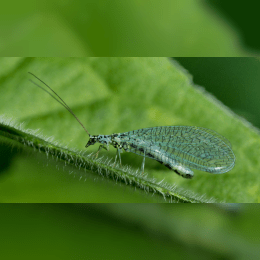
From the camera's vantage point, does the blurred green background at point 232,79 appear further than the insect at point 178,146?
Yes

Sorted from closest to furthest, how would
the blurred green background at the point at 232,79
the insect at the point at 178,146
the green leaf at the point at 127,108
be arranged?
1. the green leaf at the point at 127,108
2. the insect at the point at 178,146
3. the blurred green background at the point at 232,79

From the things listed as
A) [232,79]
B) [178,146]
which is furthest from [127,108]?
[232,79]

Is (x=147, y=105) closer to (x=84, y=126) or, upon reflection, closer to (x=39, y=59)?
(x=84, y=126)

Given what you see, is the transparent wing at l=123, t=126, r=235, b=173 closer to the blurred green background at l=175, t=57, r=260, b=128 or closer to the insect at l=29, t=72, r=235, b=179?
the insect at l=29, t=72, r=235, b=179

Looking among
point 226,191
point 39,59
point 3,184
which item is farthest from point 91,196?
point 39,59

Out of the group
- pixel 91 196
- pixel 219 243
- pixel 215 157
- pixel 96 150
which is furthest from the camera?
pixel 215 157

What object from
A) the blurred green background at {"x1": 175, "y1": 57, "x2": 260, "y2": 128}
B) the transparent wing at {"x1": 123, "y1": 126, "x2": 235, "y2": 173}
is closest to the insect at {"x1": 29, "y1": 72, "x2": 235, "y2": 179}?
the transparent wing at {"x1": 123, "y1": 126, "x2": 235, "y2": 173}

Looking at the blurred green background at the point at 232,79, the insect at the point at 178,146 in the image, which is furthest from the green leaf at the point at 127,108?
the blurred green background at the point at 232,79

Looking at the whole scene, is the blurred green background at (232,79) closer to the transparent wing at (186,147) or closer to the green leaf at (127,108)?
the transparent wing at (186,147)
